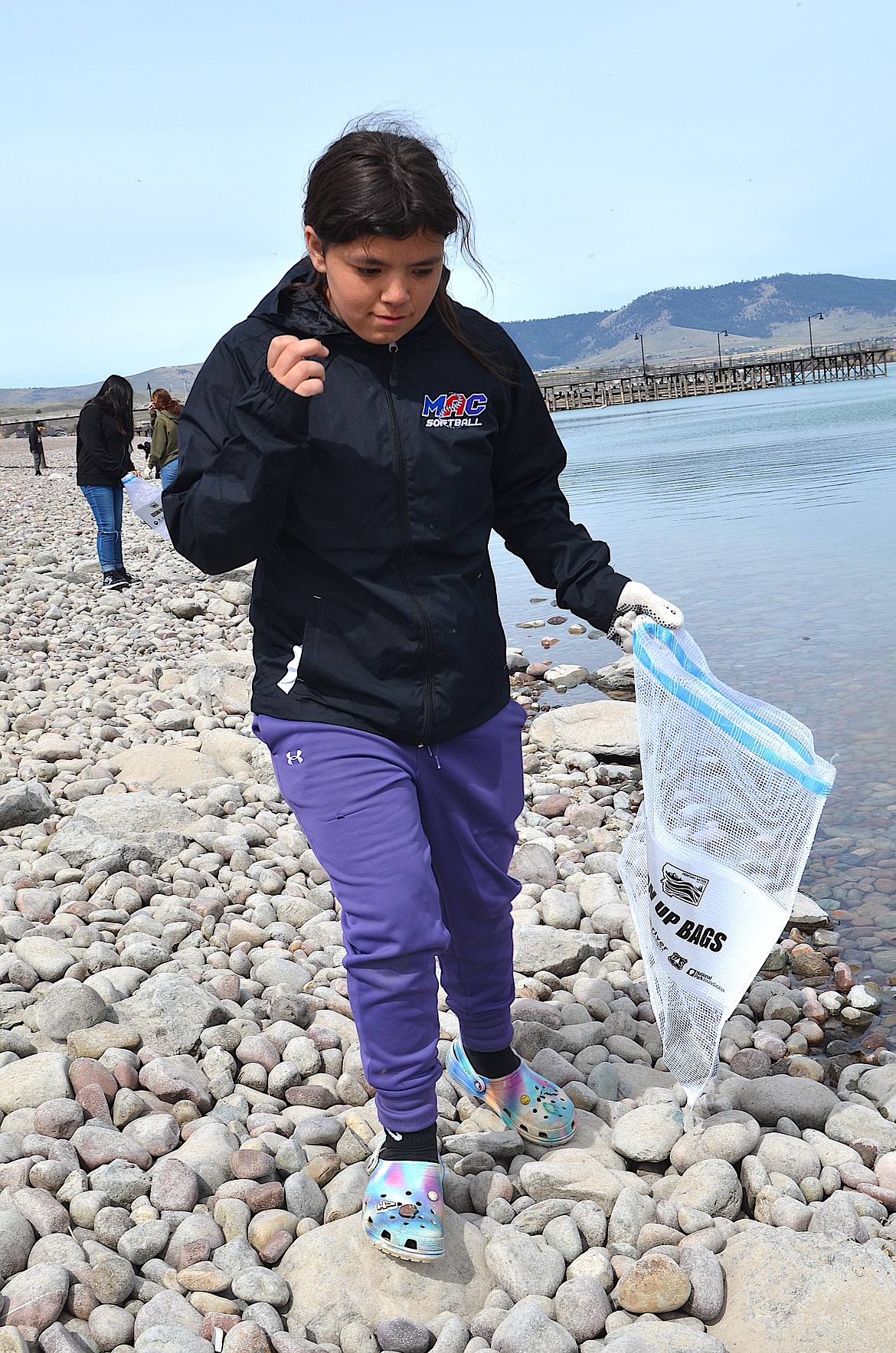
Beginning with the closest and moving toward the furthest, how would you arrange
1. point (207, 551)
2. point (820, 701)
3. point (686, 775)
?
point (207, 551) < point (686, 775) < point (820, 701)

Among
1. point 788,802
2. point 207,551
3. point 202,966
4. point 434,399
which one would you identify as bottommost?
point 202,966

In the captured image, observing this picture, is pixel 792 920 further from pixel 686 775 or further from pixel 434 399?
pixel 434 399

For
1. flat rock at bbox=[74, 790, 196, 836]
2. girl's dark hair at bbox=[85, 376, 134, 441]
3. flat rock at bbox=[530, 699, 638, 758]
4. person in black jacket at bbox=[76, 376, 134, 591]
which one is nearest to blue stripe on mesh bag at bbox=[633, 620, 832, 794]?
flat rock at bbox=[74, 790, 196, 836]

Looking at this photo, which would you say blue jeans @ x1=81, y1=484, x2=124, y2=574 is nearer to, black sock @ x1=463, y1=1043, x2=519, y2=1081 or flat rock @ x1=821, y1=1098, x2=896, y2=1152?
black sock @ x1=463, y1=1043, x2=519, y2=1081

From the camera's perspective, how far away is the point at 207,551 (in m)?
2.03

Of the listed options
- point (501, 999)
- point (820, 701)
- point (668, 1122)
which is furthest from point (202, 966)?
point (820, 701)

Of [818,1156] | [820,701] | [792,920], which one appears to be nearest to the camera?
[818,1156]

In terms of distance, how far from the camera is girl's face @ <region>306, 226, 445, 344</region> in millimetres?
1985

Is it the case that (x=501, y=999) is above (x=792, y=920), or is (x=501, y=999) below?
above

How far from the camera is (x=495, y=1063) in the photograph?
101 inches

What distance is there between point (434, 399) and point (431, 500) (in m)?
0.19

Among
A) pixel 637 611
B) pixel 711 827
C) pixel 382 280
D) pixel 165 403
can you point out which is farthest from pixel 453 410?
pixel 165 403

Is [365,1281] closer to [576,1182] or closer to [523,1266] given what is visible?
[523,1266]

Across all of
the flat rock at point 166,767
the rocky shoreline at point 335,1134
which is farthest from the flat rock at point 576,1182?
the flat rock at point 166,767
